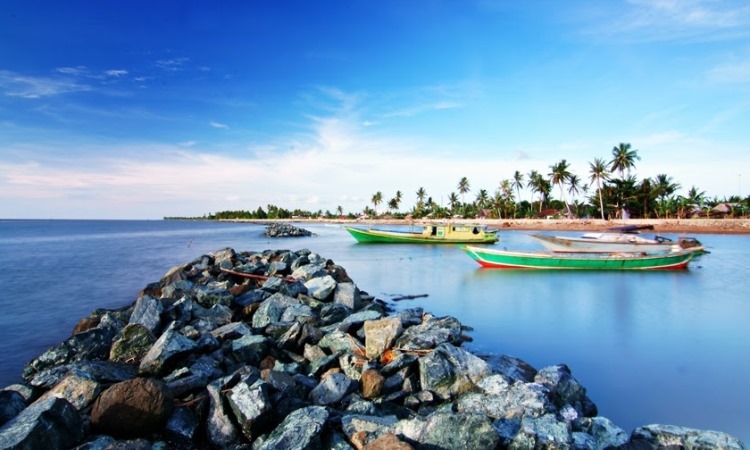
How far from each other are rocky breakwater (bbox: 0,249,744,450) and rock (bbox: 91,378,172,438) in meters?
0.01

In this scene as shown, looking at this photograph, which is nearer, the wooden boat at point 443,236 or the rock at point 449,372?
the rock at point 449,372

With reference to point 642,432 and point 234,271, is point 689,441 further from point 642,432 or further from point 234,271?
point 234,271

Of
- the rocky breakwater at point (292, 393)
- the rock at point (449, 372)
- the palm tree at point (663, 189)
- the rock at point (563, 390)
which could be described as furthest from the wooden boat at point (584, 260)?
the palm tree at point (663, 189)

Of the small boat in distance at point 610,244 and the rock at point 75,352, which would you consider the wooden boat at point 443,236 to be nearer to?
the small boat in distance at point 610,244

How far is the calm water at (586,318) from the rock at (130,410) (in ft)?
17.7

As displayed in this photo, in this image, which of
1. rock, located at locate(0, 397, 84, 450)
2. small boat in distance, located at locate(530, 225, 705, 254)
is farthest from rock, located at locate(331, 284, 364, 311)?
small boat in distance, located at locate(530, 225, 705, 254)

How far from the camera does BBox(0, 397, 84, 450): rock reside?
3824 millimetres

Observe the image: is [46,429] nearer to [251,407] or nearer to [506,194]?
[251,407]

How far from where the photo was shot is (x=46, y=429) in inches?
156

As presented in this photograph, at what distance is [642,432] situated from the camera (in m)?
5.05

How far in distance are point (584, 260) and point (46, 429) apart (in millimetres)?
24374

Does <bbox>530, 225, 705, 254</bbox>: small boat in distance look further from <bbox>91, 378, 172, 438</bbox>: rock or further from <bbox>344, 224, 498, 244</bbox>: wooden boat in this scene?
<bbox>91, 378, 172, 438</bbox>: rock

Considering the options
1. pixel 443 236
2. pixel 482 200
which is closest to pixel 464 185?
pixel 482 200

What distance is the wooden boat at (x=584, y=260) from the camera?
23484 millimetres
